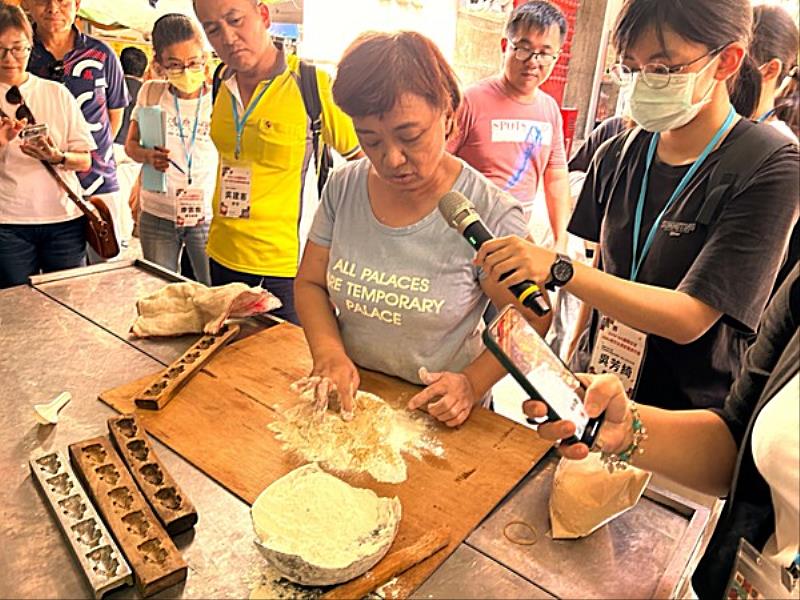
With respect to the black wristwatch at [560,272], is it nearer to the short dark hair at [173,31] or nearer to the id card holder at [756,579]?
the id card holder at [756,579]

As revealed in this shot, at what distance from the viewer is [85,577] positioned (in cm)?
83

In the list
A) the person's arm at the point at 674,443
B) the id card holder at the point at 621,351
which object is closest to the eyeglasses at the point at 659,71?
the id card holder at the point at 621,351

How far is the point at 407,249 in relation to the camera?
4.28ft

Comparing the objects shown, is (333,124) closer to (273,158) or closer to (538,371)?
(273,158)

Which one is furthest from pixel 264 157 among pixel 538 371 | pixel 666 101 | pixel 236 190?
pixel 538 371

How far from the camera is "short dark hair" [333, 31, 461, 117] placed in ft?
3.89

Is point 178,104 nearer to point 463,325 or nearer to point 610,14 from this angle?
point 463,325

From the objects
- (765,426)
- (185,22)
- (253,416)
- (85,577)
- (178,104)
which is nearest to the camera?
(765,426)

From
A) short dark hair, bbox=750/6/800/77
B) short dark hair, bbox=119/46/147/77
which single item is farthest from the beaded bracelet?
short dark hair, bbox=119/46/147/77

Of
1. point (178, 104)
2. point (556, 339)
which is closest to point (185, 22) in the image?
point (178, 104)

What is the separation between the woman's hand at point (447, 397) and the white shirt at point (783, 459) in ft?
1.88

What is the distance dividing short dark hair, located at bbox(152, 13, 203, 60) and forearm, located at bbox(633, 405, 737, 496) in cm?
226

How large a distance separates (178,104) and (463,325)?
187 centimetres

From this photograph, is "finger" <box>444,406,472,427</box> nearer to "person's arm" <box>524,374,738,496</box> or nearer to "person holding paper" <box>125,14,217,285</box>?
"person's arm" <box>524,374,738,496</box>
